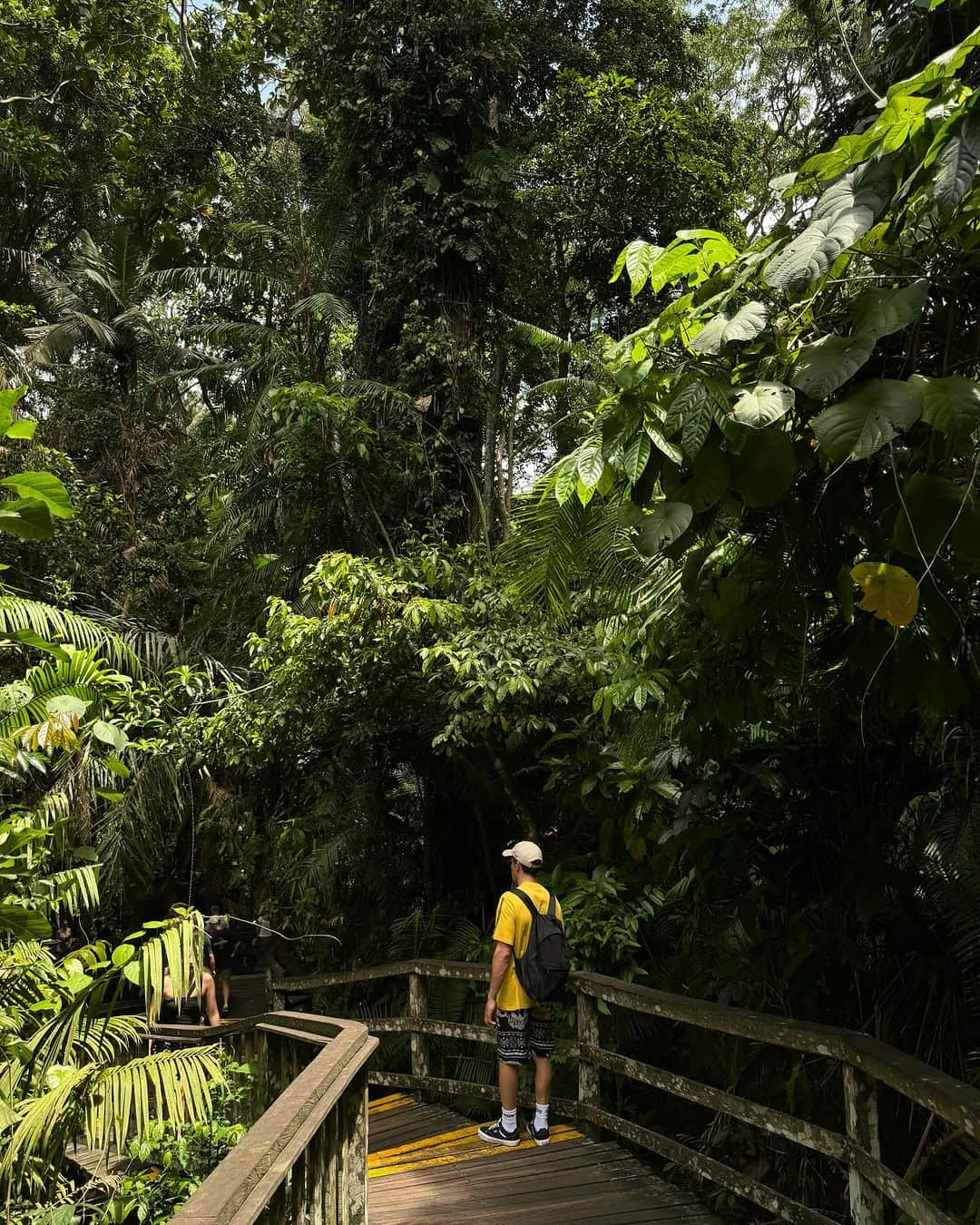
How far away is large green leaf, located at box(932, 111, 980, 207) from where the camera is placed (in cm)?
173

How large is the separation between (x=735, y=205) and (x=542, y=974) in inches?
386

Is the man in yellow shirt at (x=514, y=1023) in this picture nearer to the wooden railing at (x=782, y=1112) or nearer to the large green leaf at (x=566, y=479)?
the wooden railing at (x=782, y=1112)

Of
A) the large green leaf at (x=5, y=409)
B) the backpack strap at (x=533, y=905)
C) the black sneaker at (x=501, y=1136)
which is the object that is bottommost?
the black sneaker at (x=501, y=1136)

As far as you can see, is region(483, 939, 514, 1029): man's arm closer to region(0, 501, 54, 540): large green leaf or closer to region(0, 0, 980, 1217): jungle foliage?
region(0, 0, 980, 1217): jungle foliage

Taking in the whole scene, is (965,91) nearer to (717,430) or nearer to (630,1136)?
(717,430)

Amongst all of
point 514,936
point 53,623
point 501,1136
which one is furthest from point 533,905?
point 53,623

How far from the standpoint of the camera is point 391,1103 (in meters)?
6.50

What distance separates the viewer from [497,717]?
669 centimetres

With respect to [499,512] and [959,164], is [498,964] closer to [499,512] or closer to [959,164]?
[959,164]

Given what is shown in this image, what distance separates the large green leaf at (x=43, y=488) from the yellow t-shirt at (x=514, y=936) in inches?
114

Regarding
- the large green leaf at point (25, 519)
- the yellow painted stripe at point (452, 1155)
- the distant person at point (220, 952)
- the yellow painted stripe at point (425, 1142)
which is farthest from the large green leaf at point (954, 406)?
the distant person at point (220, 952)

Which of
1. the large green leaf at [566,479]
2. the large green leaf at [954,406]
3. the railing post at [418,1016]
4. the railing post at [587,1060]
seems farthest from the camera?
the railing post at [418,1016]

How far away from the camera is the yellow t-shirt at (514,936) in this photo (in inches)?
191

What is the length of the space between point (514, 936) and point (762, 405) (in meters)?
3.46
